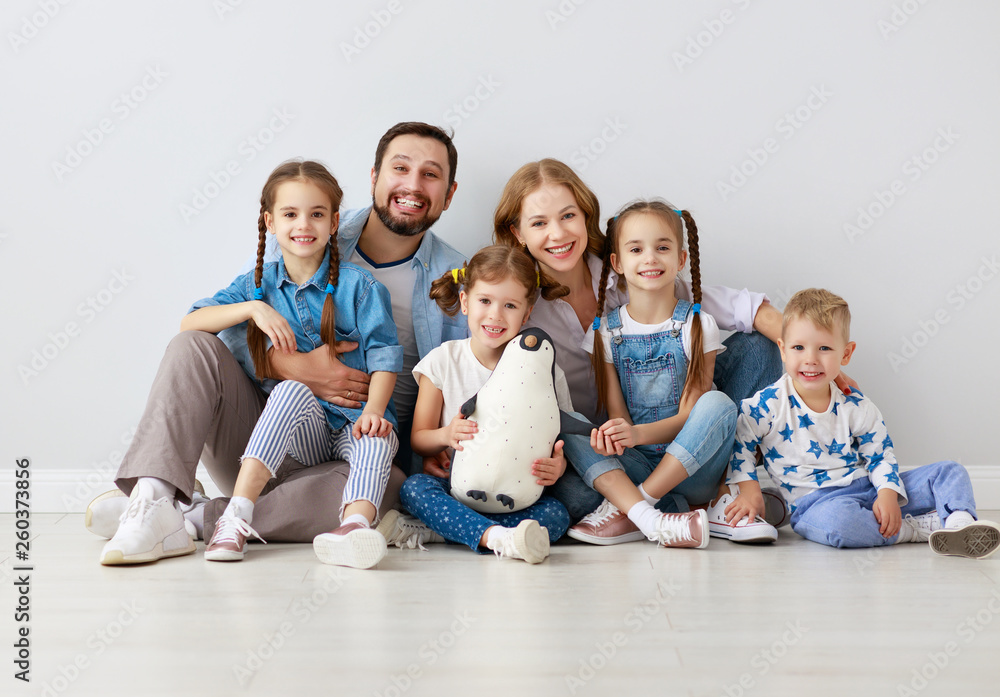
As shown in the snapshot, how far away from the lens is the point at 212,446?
2.01 meters

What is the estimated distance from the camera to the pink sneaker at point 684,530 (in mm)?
1775

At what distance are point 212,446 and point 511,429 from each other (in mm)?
764

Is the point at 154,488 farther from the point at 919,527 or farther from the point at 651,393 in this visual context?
the point at 919,527

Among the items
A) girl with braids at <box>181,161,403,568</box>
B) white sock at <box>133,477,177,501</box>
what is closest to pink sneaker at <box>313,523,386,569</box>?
girl with braids at <box>181,161,403,568</box>

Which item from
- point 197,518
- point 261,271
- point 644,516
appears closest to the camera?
point 644,516

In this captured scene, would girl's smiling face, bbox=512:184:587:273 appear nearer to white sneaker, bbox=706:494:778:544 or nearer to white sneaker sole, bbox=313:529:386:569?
white sneaker, bbox=706:494:778:544

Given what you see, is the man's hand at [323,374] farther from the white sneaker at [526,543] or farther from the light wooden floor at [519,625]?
the white sneaker at [526,543]

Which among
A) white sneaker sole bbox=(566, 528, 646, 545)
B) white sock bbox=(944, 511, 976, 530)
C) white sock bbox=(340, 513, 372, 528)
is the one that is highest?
white sock bbox=(944, 511, 976, 530)

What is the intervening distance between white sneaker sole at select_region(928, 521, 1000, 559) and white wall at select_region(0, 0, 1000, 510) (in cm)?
73

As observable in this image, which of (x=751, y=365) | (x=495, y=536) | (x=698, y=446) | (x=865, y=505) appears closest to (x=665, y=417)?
(x=698, y=446)

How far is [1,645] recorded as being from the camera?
3.92ft

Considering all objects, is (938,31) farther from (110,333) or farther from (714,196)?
(110,333)

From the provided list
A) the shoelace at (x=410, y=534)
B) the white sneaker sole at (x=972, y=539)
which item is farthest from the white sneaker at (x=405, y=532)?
the white sneaker sole at (x=972, y=539)

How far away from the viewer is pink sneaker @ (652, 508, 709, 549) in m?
1.78
